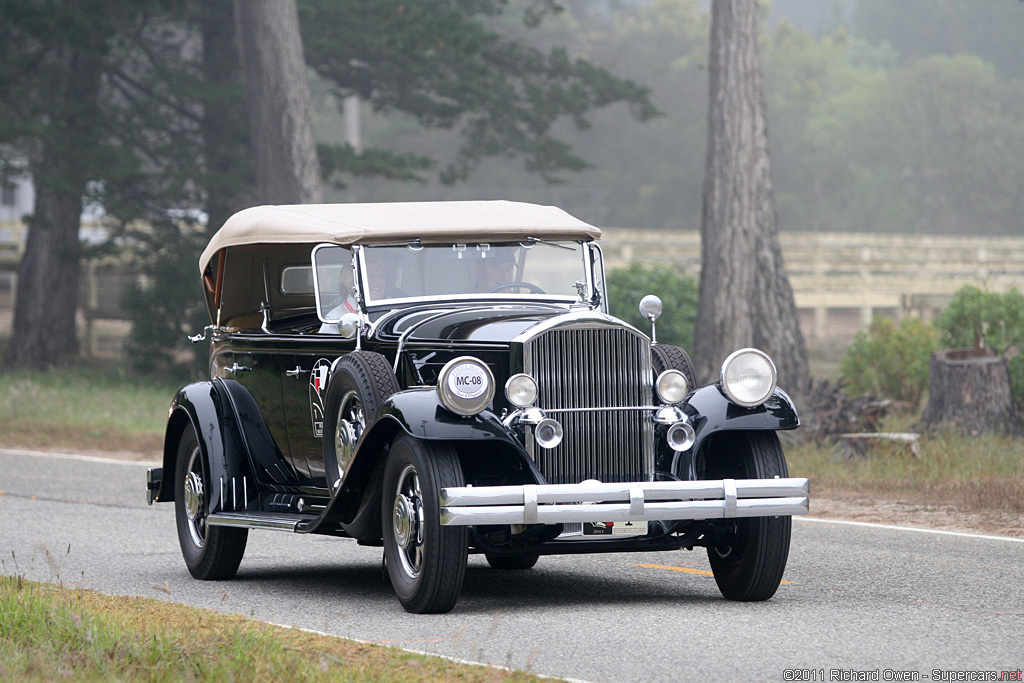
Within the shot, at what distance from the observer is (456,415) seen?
24.5 ft

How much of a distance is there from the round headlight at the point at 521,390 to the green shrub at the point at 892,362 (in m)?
12.7

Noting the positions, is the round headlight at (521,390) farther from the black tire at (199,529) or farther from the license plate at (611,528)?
the black tire at (199,529)

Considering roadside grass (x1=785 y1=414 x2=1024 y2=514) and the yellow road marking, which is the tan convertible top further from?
roadside grass (x1=785 y1=414 x2=1024 y2=514)

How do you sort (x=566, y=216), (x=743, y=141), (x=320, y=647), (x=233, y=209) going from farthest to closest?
(x=233, y=209), (x=743, y=141), (x=566, y=216), (x=320, y=647)

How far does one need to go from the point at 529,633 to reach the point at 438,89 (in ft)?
72.6

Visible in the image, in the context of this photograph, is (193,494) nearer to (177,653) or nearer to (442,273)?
(442,273)

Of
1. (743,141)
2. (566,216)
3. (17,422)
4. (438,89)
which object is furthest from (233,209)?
(566,216)

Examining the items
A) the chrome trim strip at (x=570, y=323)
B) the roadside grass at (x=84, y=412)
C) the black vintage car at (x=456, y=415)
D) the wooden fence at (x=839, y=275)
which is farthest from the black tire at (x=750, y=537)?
the wooden fence at (x=839, y=275)

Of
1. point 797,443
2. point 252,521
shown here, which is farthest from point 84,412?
point 252,521

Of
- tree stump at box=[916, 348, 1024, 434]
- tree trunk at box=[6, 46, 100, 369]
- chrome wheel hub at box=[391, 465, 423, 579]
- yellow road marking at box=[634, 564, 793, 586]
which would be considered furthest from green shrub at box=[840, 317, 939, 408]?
tree trunk at box=[6, 46, 100, 369]

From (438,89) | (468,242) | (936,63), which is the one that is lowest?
(468,242)

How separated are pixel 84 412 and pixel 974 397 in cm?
1244

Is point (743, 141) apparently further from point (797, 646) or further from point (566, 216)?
point (797, 646)

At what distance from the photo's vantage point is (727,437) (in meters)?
8.36
